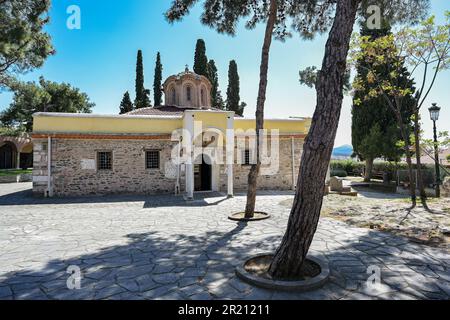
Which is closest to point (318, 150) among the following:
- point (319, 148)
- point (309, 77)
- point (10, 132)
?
point (319, 148)

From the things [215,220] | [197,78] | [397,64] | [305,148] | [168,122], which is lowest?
[215,220]

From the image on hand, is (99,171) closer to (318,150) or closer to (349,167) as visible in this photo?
(318,150)

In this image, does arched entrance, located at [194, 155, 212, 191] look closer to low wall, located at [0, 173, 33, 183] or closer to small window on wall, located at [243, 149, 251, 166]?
small window on wall, located at [243, 149, 251, 166]

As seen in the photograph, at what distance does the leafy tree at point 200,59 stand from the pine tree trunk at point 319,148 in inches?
1026

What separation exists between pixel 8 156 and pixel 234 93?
31.0 m

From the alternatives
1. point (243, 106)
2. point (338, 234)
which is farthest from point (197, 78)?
point (338, 234)

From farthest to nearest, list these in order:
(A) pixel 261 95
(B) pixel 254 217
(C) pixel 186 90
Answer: (C) pixel 186 90 < (A) pixel 261 95 < (B) pixel 254 217

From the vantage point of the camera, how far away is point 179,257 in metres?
5.19

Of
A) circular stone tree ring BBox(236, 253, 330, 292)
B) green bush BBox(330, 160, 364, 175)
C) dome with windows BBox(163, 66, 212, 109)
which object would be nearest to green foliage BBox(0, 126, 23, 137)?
dome with windows BBox(163, 66, 212, 109)

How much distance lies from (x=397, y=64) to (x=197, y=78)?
14.4 meters

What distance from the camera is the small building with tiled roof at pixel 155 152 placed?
13.9m

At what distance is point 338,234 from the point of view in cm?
661
